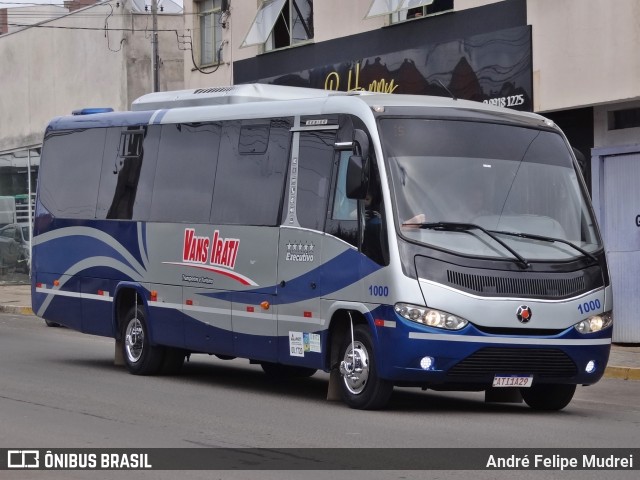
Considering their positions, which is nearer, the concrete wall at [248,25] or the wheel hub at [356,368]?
the wheel hub at [356,368]

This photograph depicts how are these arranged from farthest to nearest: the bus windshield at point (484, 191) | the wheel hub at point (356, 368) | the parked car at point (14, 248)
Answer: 1. the parked car at point (14, 248)
2. the wheel hub at point (356, 368)
3. the bus windshield at point (484, 191)

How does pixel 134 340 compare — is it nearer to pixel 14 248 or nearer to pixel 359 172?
pixel 359 172

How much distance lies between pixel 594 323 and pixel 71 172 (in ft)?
26.6

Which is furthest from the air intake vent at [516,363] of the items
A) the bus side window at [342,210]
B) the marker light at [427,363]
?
the bus side window at [342,210]

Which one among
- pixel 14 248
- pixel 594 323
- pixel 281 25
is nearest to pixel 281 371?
pixel 594 323

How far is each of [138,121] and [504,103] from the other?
6772mm

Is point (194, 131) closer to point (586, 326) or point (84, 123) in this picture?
point (84, 123)

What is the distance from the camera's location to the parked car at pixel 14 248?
39.8m

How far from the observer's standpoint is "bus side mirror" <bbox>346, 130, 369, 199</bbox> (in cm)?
1282

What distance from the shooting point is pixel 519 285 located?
12.7m

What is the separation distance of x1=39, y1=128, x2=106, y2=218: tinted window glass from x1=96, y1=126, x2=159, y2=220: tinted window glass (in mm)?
194

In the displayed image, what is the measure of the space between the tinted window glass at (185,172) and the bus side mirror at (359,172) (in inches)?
121

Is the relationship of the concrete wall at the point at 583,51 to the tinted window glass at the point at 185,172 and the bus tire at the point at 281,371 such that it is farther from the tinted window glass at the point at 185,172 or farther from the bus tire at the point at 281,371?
the tinted window glass at the point at 185,172

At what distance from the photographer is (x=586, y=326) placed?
13.0 m
